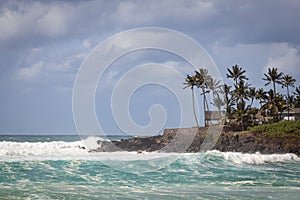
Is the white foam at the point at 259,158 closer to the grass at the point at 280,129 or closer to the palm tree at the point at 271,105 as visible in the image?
the grass at the point at 280,129

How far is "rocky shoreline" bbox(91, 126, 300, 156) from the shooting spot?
42.0 meters

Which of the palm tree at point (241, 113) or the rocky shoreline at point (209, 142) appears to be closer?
the rocky shoreline at point (209, 142)

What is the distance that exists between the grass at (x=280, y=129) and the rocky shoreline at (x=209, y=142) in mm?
1066

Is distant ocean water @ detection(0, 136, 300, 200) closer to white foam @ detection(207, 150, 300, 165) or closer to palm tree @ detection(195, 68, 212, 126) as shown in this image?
white foam @ detection(207, 150, 300, 165)

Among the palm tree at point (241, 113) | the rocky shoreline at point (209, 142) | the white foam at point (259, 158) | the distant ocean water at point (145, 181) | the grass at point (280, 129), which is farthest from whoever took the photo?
the palm tree at point (241, 113)

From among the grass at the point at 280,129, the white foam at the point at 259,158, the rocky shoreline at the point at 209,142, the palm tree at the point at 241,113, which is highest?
the palm tree at the point at 241,113

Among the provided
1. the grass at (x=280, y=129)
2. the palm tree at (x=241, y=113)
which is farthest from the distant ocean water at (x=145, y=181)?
the palm tree at (x=241, y=113)

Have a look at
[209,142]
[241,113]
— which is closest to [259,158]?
[209,142]

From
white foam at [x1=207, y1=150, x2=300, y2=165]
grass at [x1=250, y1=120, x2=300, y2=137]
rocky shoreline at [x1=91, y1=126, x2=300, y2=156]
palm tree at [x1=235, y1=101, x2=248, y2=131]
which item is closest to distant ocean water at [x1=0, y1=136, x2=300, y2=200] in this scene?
white foam at [x1=207, y1=150, x2=300, y2=165]

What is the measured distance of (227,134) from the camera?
47094 mm

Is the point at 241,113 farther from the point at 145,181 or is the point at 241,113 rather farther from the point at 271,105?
the point at 145,181

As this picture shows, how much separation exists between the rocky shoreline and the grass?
1.07m

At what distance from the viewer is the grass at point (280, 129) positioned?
150 ft

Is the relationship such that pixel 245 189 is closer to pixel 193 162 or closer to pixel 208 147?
pixel 193 162
